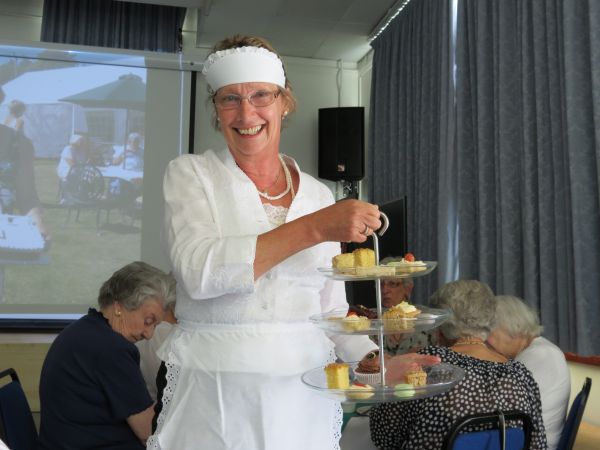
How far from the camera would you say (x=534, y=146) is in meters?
3.29

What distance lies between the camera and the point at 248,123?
1275 mm

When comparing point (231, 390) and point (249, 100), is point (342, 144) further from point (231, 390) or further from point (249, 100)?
point (231, 390)

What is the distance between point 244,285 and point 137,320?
5.18ft

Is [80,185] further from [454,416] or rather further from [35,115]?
[454,416]

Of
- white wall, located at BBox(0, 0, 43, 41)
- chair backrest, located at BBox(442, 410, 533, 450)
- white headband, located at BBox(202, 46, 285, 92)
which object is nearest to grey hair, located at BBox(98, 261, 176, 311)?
chair backrest, located at BBox(442, 410, 533, 450)

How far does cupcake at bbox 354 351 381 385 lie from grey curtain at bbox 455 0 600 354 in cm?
190

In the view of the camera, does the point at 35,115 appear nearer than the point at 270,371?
No

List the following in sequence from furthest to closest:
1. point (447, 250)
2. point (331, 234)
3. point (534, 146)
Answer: point (447, 250)
point (534, 146)
point (331, 234)

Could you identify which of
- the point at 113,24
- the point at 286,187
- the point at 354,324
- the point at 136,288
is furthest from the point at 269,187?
the point at 113,24

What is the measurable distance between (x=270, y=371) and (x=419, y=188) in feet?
11.9

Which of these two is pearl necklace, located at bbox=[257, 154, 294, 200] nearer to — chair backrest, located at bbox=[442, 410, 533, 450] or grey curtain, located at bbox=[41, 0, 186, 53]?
Result: chair backrest, located at bbox=[442, 410, 533, 450]

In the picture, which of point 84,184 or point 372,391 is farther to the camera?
point 84,184

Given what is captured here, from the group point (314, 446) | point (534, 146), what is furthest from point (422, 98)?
point (314, 446)

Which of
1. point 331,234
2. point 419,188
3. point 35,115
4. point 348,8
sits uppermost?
point 348,8
